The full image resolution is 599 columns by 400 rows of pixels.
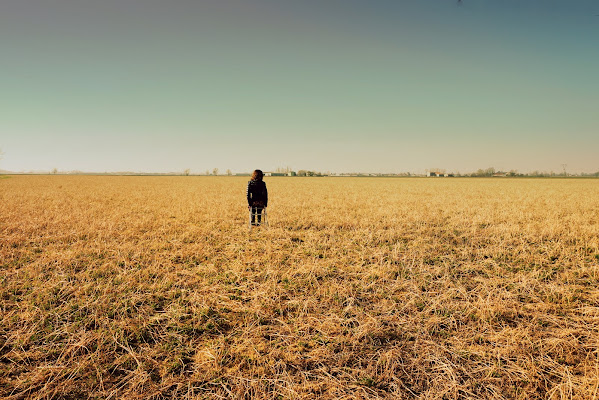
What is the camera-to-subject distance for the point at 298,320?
4.51m

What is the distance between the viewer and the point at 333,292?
548 centimetres

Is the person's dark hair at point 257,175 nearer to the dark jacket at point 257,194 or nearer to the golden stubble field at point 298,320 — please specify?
the dark jacket at point 257,194

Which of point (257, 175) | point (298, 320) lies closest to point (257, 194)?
point (257, 175)

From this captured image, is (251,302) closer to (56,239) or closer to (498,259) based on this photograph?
(498,259)

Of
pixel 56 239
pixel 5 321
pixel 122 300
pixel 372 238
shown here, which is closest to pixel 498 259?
pixel 372 238

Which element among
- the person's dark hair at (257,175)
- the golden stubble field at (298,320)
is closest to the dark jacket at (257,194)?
the person's dark hair at (257,175)

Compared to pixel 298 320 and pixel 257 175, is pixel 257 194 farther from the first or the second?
pixel 298 320

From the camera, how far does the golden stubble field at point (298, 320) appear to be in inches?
128

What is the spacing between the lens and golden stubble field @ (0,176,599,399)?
10.6 ft

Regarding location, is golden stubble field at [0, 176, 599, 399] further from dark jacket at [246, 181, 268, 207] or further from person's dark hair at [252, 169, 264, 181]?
person's dark hair at [252, 169, 264, 181]

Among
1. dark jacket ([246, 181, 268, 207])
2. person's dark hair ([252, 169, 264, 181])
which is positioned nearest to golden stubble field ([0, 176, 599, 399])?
dark jacket ([246, 181, 268, 207])

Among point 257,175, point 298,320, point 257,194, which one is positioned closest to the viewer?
point 298,320

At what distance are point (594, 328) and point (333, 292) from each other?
392 centimetres

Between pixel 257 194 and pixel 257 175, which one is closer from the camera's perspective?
pixel 257 175
